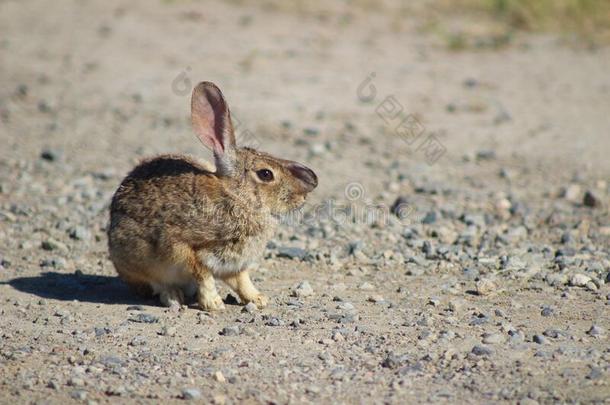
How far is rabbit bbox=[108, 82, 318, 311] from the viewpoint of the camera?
624 cm

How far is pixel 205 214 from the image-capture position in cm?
627

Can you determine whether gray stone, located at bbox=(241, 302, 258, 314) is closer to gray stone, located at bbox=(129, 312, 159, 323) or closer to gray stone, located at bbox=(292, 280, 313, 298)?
gray stone, located at bbox=(292, 280, 313, 298)

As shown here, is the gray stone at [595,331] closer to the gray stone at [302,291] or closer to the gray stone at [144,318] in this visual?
the gray stone at [302,291]

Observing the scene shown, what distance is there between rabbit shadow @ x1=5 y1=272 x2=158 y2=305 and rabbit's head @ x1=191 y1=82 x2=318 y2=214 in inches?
43.2

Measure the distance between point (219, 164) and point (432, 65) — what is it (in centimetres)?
724

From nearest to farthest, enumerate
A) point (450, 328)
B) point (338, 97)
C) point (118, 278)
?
point (450, 328)
point (118, 278)
point (338, 97)

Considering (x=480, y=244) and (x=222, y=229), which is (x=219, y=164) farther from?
(x=480, y=244)

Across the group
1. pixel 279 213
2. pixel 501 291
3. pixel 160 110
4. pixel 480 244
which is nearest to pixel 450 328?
pixel 501 291

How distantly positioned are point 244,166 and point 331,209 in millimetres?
2413

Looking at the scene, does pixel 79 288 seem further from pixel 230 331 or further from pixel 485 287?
pixel 485 287

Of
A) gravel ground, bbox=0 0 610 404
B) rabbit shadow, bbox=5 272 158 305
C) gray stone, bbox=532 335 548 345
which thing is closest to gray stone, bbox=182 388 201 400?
gravel ground, bbox=0 0 610 404

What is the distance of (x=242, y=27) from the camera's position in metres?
14.5

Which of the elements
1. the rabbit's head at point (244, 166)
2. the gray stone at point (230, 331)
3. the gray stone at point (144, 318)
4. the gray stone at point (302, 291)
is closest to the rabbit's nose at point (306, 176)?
the rabbit's head at point (244, 166)

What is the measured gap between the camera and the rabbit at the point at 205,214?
6238mm
